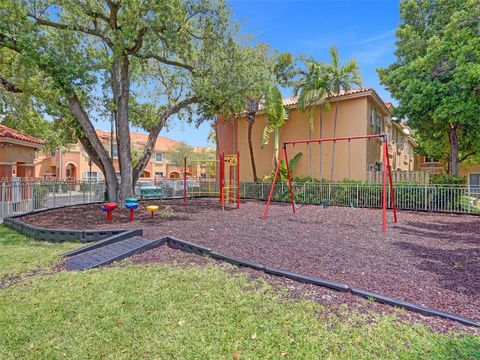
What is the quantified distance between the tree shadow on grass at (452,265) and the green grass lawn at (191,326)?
1.65 metres

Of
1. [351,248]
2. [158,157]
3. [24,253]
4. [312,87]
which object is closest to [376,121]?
[312,87]

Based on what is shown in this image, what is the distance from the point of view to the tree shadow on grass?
4.32 m

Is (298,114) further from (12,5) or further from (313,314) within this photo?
(313,314)

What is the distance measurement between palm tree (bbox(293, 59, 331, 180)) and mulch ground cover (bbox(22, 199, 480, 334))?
8536 millimetres

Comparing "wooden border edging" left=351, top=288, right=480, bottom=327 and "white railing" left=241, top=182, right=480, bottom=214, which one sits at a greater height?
"white railing" left=241, top=182, right=480, bottom=214

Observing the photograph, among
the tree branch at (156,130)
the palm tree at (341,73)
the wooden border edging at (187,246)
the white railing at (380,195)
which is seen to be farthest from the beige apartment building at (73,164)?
the wooden border edging at (187,246)

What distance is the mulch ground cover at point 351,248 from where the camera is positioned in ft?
13.5

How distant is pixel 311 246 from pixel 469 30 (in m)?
13.0

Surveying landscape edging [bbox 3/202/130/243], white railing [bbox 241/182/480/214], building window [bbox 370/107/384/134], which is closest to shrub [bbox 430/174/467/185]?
white railing [bbox 241/182/480/214]

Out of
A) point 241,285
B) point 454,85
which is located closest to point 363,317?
point 241,285

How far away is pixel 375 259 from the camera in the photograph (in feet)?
18.0

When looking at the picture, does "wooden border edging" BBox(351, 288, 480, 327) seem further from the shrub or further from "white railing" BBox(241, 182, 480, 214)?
the shrub

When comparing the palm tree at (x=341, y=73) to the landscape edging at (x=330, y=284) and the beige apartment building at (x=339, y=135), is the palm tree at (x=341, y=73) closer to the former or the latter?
the beige apartment building at (x=339, y=135)

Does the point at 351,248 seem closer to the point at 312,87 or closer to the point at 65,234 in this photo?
the point at 65,234
